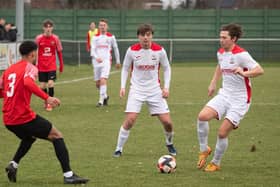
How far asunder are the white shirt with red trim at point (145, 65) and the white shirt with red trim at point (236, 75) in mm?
1450

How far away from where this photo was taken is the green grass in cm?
960

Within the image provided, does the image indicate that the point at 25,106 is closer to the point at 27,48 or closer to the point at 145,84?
the point at 27,48

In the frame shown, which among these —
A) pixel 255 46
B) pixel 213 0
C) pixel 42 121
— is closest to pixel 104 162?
pixel 42 121

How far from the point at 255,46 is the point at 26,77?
3365cm

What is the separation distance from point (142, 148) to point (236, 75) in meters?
2.73

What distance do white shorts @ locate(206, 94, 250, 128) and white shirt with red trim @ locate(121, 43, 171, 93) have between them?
1.41m

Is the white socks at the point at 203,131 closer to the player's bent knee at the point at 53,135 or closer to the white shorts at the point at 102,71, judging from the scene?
the player's bent knee at the point at 53,135

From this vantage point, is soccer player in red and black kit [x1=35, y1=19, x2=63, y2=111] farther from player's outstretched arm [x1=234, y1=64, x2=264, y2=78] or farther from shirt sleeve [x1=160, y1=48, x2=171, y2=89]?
player's outstretched arm [x1=234, y1=64, x2=264, y2=78]

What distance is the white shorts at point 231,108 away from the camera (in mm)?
10086

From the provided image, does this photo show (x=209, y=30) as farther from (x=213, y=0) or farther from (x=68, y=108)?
(x=68, y=108)

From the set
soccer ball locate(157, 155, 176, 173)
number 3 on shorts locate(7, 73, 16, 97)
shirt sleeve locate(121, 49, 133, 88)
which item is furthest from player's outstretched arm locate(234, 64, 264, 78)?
number 3 on shorts locate(7, 73, 16, 97)

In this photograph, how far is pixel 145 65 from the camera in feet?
37.5

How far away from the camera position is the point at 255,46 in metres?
41.5

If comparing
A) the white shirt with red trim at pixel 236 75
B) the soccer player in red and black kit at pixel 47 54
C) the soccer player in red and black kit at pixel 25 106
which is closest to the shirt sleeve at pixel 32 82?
the soccer player in red and black kit at pixel 25 106
